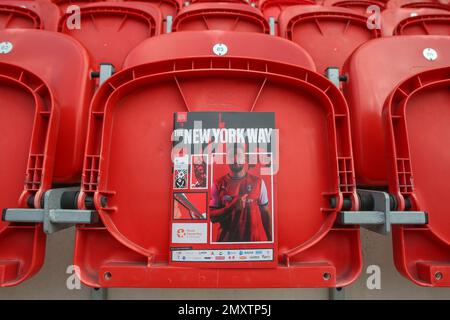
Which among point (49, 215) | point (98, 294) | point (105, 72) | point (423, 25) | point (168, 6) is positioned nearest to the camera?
point (49, 215)

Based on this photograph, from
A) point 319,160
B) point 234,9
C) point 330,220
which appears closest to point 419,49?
point 319,160

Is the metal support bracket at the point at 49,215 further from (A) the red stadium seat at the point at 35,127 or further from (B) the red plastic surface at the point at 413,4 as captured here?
(B) the red plastic surface at the point at 413,4

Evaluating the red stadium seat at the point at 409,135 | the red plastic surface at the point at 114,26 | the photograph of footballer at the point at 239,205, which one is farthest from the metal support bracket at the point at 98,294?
the red plastic surface at the point at 114,26

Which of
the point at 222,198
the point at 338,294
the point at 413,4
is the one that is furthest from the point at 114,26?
the point at 413,4

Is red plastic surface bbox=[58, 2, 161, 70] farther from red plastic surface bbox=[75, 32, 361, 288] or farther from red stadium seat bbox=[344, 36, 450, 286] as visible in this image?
red stadium seat bbox=[344, 36, 450, 286]

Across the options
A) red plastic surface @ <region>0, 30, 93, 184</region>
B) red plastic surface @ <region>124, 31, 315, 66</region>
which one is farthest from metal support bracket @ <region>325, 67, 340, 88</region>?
red plastic surface @ <region>0, 30, 93, 184</region>

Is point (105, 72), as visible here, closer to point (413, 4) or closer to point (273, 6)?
point (273, 6)

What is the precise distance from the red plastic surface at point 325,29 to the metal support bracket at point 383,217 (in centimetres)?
96

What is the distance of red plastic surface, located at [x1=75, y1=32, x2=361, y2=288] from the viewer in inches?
25.5

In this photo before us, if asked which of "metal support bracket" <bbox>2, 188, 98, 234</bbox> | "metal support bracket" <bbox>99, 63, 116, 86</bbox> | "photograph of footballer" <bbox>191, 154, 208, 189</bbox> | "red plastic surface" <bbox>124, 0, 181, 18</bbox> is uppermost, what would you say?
"red plastic surface" <bbox>124, 0, 181, 18</bbox>

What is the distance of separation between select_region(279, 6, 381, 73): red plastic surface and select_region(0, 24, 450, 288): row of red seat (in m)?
0.66

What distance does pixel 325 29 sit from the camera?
57.1 inches

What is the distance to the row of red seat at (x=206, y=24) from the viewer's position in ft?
4.56

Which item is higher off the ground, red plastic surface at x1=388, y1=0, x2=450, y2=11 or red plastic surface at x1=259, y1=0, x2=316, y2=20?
red plastic surface at x1=388, y1=0, x2=450, y2=11
